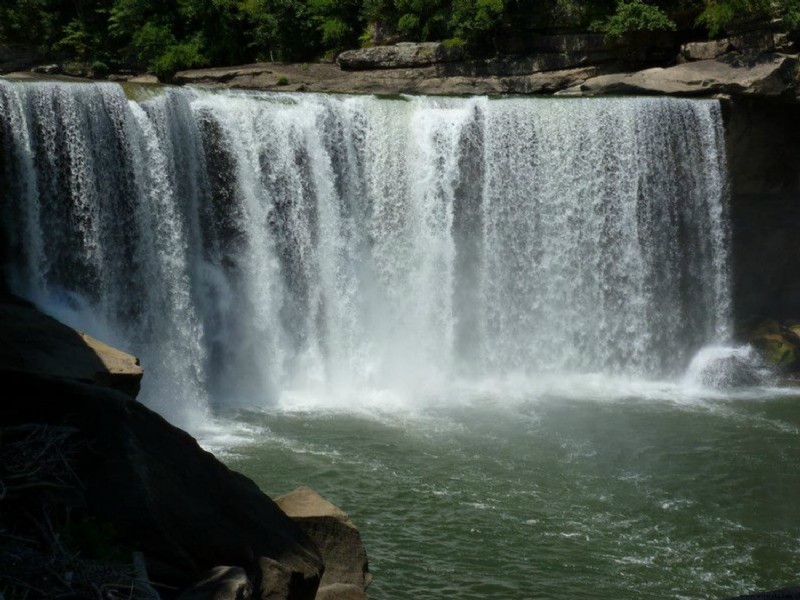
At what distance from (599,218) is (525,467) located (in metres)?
7.36

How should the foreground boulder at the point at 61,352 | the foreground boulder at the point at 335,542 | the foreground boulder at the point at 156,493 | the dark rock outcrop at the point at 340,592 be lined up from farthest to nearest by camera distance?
the foreground boulder at the point at 61,352 < the foreground boulder at the point at 335,542 < the dark rock outcrop at the point at 340,592 < the foreground boulder at the point at 156,493

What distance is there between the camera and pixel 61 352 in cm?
962

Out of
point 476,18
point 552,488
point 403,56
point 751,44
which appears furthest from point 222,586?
point 476,18

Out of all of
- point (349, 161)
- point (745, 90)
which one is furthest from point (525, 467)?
point (745, 90)

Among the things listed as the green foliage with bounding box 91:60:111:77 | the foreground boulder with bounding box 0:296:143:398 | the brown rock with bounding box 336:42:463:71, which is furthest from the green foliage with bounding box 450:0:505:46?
the foreground boulder with bounding box 0:296:143:398

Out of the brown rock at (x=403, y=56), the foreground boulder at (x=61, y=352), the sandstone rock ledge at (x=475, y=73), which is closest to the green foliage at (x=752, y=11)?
the sandstone rock ledge at (x=475, y=73)

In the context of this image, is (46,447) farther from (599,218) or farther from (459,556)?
(599,218)

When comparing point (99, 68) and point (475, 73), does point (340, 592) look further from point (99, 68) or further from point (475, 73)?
point (99, 68)

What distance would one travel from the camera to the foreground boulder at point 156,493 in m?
6.19

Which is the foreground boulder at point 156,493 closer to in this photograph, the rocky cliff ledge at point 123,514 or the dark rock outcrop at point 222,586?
the rocky cliff ledge at point 123,514

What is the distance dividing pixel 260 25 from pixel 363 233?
1091 cm

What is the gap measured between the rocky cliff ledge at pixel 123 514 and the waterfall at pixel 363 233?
683cm

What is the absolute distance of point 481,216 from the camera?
18.1m

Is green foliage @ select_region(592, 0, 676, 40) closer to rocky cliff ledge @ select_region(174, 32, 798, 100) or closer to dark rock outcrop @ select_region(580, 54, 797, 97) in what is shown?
rocky cliff ledge @ select_region(174, 32, 798, 100)
